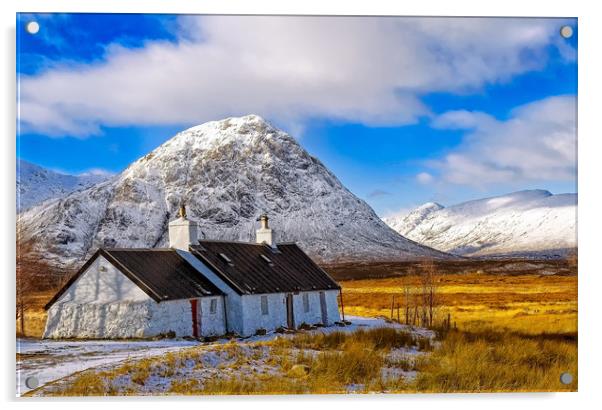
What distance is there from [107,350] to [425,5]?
10.8 m

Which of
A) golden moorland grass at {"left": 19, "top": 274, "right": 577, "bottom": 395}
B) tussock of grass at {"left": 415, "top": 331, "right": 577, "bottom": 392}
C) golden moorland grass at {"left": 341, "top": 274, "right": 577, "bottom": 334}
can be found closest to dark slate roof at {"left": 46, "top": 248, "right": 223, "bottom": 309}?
golden moorland grass at {"left": 19, "top": 274, "right": 577, "bottom": 395}

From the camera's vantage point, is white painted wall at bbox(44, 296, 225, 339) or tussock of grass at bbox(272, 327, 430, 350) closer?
tussock of grass at bbox(272, 327, 430, 350)

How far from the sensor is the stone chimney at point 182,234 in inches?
1063

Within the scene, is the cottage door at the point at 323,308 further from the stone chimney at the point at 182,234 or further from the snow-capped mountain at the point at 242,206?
the snow-capped mountain at the point at 242,206

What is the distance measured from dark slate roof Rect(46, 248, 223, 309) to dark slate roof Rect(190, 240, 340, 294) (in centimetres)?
81

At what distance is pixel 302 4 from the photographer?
53.2ft

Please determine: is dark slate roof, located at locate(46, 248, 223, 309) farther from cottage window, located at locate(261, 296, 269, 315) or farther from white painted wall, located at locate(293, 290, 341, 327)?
white painted wall, located at locate(293, 290, 341, 327)

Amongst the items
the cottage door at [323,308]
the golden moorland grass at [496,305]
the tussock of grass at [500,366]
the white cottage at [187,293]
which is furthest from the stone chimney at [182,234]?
the tussock of grass at [500,366]

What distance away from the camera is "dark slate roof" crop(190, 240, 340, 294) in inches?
1052

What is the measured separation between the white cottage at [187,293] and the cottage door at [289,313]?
34 millimetres

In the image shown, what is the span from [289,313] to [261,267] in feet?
6.34

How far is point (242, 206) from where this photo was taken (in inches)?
3548

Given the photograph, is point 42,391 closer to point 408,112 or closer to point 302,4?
point 302,4

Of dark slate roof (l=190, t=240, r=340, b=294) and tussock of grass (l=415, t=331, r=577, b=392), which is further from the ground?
dark slate roof (l=190, t=240, r=340, b=294)
